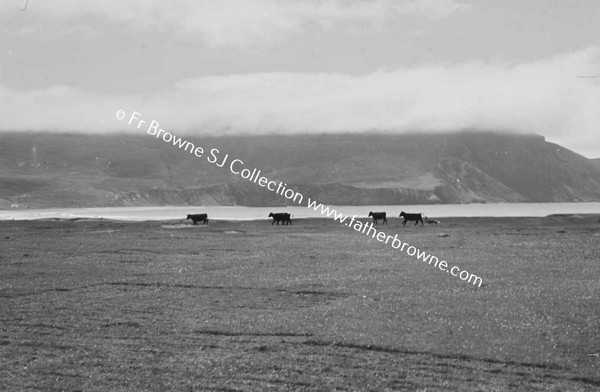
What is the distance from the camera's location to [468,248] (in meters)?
51.5

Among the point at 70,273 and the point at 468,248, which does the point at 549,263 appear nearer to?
the point at 468,248

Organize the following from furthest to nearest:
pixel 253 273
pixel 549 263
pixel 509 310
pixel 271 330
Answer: pixel 549 263 → pixel 253 273 → pixel 509 310 → pixel 271 330

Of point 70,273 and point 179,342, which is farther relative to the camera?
point 70,273

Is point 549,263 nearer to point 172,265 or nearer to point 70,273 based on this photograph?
point 172,265

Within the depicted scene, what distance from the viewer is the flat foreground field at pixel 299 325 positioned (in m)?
16.2

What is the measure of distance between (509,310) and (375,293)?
662 centimetres

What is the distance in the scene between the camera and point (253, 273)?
36.3 meters

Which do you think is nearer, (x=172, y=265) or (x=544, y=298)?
(x=544, y=298)

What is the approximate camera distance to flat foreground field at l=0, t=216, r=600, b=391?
53.3 feet

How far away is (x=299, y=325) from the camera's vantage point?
22.2 meters

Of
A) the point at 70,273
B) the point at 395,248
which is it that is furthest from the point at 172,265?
the point at 395,248

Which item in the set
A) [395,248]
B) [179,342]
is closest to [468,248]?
[395,248]

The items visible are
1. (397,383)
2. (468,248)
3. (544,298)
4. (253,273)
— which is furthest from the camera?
(468,248)

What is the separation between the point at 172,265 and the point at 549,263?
2420cm
